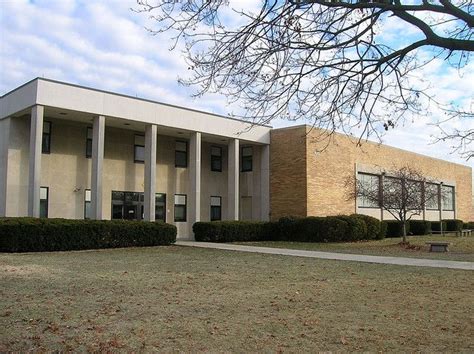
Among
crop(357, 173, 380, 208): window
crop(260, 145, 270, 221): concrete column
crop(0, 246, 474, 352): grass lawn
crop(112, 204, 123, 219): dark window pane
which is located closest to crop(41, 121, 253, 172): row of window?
crop(260, 145, 270, 221): concrete column

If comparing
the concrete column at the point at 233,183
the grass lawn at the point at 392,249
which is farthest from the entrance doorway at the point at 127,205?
the grass lawn at the point at 392,249

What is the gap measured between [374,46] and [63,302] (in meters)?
6.49

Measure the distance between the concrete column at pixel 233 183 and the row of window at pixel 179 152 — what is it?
2763 millimetres

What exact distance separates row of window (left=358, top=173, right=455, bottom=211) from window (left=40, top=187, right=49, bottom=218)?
17.2 metres

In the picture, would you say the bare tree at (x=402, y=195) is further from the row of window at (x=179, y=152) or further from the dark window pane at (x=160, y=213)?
the dark window pane at (x=160, y=213)

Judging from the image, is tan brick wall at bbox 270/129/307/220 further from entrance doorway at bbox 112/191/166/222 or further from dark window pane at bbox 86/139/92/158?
dark window pane at bbox 86/139/92/158

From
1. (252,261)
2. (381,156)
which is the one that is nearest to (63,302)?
(252,261)

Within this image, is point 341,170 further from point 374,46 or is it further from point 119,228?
point 374,46

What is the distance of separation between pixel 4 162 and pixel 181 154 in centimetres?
1082

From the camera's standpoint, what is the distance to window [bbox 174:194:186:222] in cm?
3127

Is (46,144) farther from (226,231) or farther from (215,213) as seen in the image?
(215,213)

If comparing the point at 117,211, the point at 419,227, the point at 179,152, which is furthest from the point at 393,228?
the point at 117,211

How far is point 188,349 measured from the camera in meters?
5.75

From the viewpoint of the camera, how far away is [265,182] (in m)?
33.0
